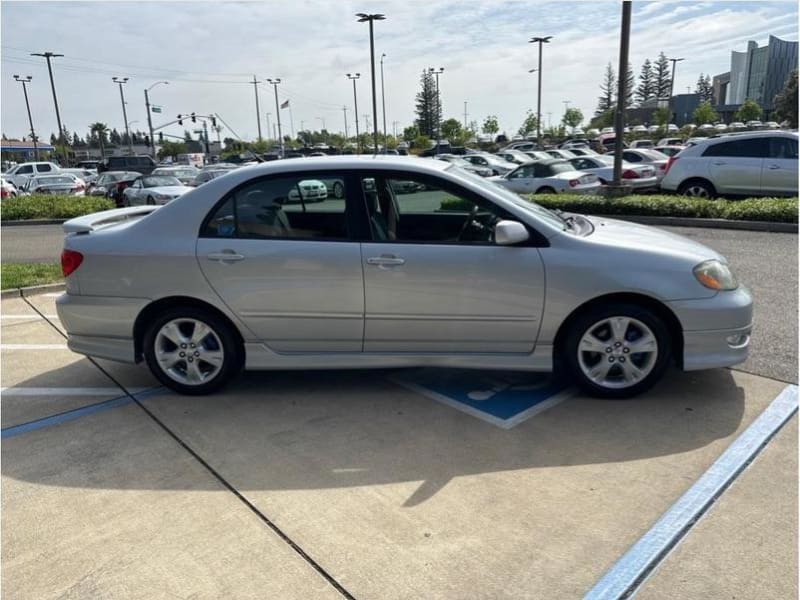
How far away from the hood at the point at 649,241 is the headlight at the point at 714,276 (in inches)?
1.9

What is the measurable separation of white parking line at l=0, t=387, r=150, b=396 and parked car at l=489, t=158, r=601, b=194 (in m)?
12.0

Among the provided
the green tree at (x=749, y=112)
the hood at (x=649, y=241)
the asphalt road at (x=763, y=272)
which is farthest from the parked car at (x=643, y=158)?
the green tree at (x=749, y=112)

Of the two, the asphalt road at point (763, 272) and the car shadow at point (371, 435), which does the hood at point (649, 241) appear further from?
the asphalt road at point (763, 272)

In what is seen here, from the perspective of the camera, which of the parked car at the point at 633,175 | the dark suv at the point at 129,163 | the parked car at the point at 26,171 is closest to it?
the parked car at the point at 633,175

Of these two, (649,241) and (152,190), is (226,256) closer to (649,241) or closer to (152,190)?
(649,241)

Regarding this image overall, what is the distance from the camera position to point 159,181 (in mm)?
18062

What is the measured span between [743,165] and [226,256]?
11961 millimetres

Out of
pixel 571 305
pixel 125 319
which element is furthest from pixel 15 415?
pixel 571 305

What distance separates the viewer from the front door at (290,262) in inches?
155

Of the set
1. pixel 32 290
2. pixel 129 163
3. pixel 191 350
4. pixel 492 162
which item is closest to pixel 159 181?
pixel 32 290

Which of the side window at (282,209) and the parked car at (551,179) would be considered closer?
the side window at (282,209)

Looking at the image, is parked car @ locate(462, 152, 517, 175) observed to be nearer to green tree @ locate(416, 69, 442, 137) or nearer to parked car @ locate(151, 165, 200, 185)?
parked car @ locate(151, 165, 200, 185)

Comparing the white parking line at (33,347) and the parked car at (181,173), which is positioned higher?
the parked car at (181,173)

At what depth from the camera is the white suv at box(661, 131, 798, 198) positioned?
12.1 metres
